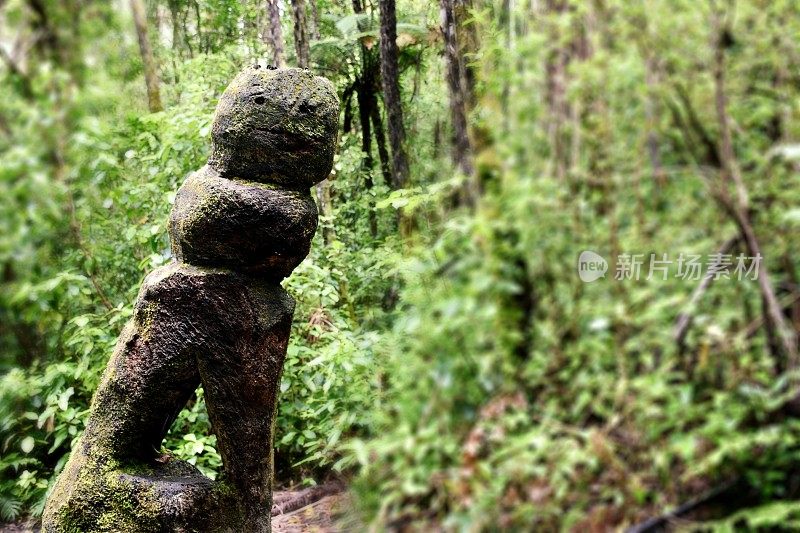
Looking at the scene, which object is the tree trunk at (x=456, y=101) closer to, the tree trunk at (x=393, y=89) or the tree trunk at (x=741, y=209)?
the tree trunk at (x=393, y=89)

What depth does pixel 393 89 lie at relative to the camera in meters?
1.55

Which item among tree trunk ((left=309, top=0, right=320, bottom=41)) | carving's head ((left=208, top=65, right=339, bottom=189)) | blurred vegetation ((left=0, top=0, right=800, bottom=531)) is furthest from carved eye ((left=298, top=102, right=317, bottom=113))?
tree trunk ((left=309, top=0, right=320, bottom=41))

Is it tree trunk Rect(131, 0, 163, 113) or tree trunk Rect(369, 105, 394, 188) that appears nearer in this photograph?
tree trunk Rect(369, 105, 394, 188)

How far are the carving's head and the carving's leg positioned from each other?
0.38 m

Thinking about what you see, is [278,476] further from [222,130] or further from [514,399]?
[514,399]

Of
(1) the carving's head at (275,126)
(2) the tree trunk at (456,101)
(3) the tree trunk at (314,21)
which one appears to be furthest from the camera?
(3) the tree trunk at (314,21)

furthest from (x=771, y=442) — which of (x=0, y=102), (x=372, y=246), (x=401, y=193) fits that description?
(x=0, y=102)

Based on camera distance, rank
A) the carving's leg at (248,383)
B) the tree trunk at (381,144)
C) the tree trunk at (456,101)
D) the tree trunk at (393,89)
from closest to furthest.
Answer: the tree trunk at (456,101) < the tree trunk at (393,89) < the tree trunk at (381,144) < the carving's leg at (248,383)

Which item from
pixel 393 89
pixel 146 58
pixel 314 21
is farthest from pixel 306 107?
pixel 146 58

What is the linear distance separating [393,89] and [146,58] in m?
3.74

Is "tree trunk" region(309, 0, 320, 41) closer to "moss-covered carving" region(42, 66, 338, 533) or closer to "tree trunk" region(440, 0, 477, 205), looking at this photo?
"moss-covered carving" region(42, 66, 338, 533)

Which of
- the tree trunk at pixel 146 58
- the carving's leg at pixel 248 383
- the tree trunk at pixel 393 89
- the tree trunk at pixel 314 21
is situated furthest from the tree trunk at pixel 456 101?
the tree trunk at pixel 146 58

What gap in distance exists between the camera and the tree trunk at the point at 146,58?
4.24 m

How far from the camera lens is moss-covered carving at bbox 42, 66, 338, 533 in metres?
2.11
